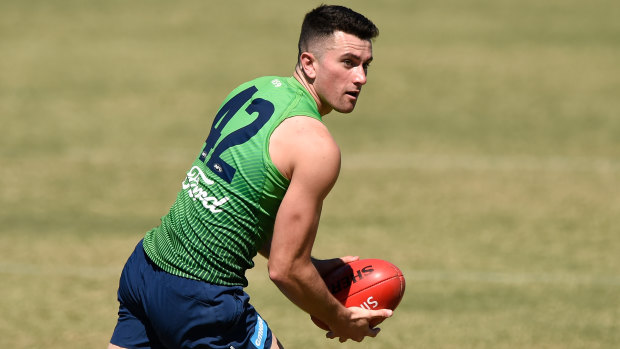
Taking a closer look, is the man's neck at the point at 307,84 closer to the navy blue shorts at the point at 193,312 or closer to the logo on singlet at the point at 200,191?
the logo on singlet at the point at 200,191

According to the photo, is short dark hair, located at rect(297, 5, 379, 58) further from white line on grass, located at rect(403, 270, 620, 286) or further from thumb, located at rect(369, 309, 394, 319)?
white line on grass, located at rect(403, 270, 620, 286)

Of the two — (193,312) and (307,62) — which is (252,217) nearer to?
(193,312)

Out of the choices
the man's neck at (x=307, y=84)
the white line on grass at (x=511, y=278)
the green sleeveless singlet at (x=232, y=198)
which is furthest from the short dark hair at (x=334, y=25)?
the white line on grass at (x=511, y=278)

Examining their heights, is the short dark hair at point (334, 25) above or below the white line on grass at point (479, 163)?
below

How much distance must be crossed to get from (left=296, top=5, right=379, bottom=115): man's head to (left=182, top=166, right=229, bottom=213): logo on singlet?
744mm

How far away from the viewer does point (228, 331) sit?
4.85 metres

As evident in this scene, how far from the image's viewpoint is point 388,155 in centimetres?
1432

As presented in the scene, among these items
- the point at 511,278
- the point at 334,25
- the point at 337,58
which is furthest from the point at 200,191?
the point at 511,278

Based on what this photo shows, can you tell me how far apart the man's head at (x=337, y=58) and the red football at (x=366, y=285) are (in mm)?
1001

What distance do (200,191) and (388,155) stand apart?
962 cm

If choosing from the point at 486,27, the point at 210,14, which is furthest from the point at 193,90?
the point at 486,27

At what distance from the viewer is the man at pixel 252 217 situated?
4.59 metres

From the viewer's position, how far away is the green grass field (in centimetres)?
898

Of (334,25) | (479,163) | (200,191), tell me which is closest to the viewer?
(200,191)
